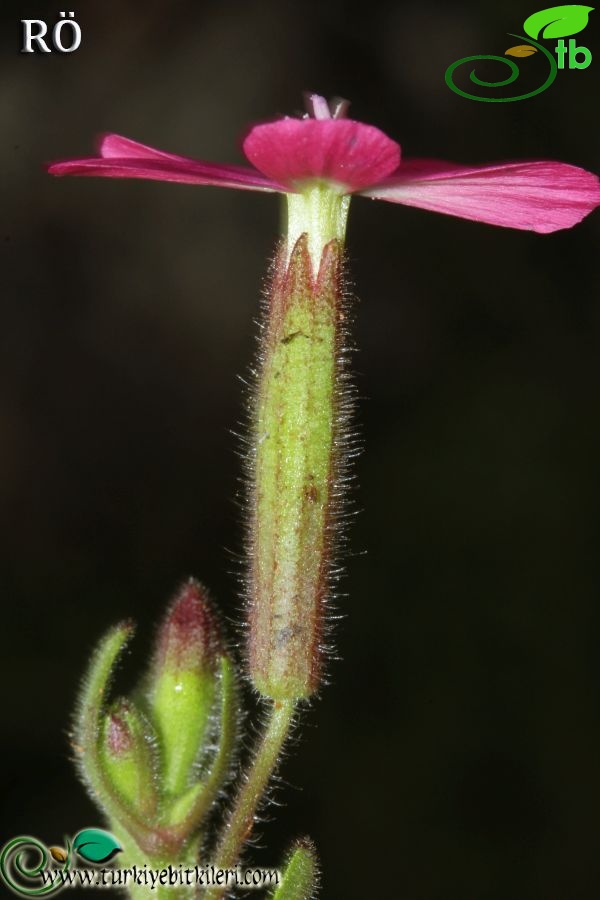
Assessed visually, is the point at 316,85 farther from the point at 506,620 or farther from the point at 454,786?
the point at 454,786

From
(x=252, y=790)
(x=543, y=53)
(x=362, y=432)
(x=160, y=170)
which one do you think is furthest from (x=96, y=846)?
(x=543, y=53)

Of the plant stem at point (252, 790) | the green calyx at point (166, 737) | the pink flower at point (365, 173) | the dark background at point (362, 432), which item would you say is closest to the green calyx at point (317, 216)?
the pink flower at point (365, 173)

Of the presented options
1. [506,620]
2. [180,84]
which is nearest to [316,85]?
[180,84]

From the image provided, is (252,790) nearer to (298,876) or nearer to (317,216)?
(298,876)

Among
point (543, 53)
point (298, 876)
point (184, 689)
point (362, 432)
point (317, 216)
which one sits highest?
point (543, 53)

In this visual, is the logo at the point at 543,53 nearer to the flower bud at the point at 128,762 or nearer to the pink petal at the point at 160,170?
the pink petal at the point at 160,170
